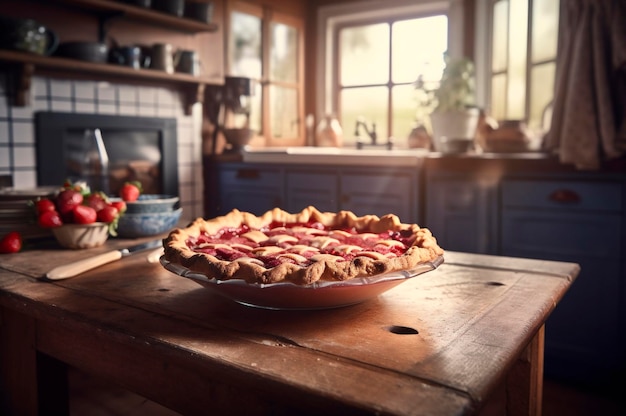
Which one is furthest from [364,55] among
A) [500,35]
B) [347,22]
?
[500,35]

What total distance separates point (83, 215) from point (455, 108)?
2304 mm

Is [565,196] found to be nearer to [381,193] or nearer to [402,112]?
[381,193]

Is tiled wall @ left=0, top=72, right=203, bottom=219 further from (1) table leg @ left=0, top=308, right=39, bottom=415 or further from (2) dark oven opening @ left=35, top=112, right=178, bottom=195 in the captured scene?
(1) table leg @ left=0, top=308, right=39, bottom=415

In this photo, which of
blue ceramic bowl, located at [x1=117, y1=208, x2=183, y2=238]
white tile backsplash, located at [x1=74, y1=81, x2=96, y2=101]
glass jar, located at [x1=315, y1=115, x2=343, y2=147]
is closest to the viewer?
blue ceramic bowl, located at [x1=117, y1=208, x2=183, y2=238]

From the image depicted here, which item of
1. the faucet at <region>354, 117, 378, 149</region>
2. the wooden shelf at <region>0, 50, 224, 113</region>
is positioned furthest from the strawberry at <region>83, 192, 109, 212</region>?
the faucet at <region>354, 117, 378, 149</region>

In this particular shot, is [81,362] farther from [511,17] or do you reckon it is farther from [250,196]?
[511,17]

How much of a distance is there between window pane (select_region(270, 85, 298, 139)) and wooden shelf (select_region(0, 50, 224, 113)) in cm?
66

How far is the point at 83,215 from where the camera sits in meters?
1.30

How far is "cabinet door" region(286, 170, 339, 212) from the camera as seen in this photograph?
3.21 m

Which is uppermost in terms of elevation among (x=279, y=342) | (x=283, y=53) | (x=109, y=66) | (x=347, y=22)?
(x=347, y=22)

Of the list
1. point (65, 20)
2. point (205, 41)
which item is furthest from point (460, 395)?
point (205, 41)

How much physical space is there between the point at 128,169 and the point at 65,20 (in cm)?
85

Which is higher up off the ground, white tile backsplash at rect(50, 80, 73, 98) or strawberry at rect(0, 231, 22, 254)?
white tile backsplash at rect(50, 80, 73, 98)

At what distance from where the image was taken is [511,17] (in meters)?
3.21
